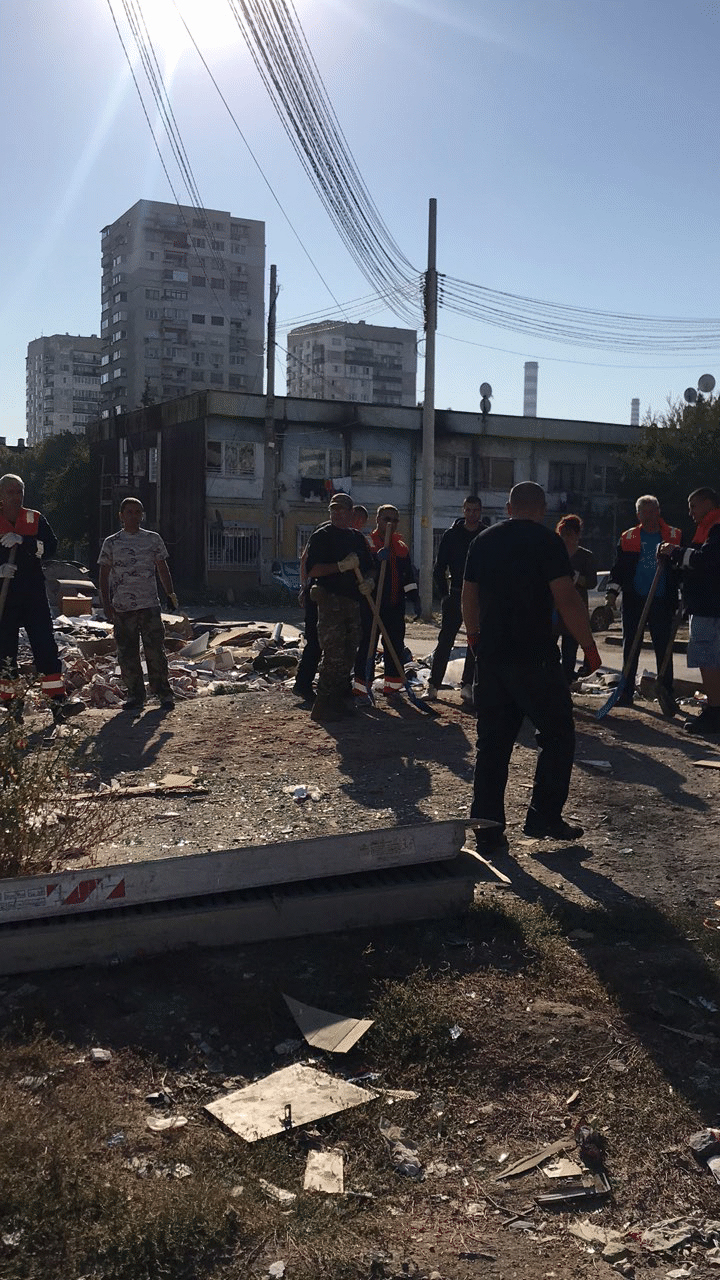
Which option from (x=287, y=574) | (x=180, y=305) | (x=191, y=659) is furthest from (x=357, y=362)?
(x=191, y=659)

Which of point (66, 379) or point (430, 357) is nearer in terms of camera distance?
point (430, 357)

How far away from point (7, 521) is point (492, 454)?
117 feet

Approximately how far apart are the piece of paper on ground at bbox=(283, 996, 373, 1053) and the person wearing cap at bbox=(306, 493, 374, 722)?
5.60 m

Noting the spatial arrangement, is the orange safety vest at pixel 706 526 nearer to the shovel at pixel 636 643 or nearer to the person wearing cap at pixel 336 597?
the shovel at pixel 636 643

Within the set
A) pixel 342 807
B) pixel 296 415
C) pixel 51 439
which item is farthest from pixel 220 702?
pixel 51 439

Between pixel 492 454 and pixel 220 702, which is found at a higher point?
pixel 492 454

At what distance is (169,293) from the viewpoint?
356 feet

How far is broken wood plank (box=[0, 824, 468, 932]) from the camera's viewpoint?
408cm

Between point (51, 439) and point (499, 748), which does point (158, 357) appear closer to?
point (51, 439)

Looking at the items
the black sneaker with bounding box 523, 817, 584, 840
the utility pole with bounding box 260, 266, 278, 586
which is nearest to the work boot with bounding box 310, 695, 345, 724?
the black sneaker with bounding box 523, 817, 584, 840

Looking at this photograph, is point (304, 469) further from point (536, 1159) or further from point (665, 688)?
point (536, 1159)

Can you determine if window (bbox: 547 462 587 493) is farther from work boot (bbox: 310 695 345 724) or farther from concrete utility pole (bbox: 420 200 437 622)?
work boot (bbox: 310 695 345 724)

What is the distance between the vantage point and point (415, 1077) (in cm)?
342

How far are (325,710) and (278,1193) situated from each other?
668cm
